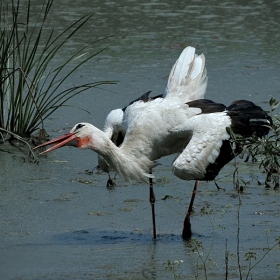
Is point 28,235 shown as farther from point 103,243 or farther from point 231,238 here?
point 231,238

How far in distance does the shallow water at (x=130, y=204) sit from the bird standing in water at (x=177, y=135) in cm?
30

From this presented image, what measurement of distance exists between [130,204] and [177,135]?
79 cm

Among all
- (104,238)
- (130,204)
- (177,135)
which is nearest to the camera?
(104,238)

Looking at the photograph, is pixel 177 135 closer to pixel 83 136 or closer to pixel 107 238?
pixel 83 136

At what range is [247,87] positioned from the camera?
10.3 metres

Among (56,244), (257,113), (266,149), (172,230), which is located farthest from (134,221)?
(266,149)

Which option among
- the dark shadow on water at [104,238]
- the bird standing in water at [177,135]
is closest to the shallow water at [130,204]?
the dark shadow on water at [104,238]

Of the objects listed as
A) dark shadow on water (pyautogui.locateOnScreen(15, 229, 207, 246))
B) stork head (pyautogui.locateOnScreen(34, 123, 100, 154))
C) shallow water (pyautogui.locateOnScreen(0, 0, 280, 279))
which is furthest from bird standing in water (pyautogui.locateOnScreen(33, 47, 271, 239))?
shallow water (pyautogui.locateOnScreen(0, 0, 280, 279))

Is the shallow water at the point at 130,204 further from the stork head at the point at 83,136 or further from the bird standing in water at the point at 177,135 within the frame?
the stork head at the point at 83,136

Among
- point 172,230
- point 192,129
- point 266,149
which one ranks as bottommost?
point 172,230

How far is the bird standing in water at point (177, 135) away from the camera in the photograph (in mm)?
6242

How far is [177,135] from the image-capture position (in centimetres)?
649

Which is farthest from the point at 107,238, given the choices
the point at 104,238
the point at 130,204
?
the point at 130,204

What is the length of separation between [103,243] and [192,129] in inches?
41.7
